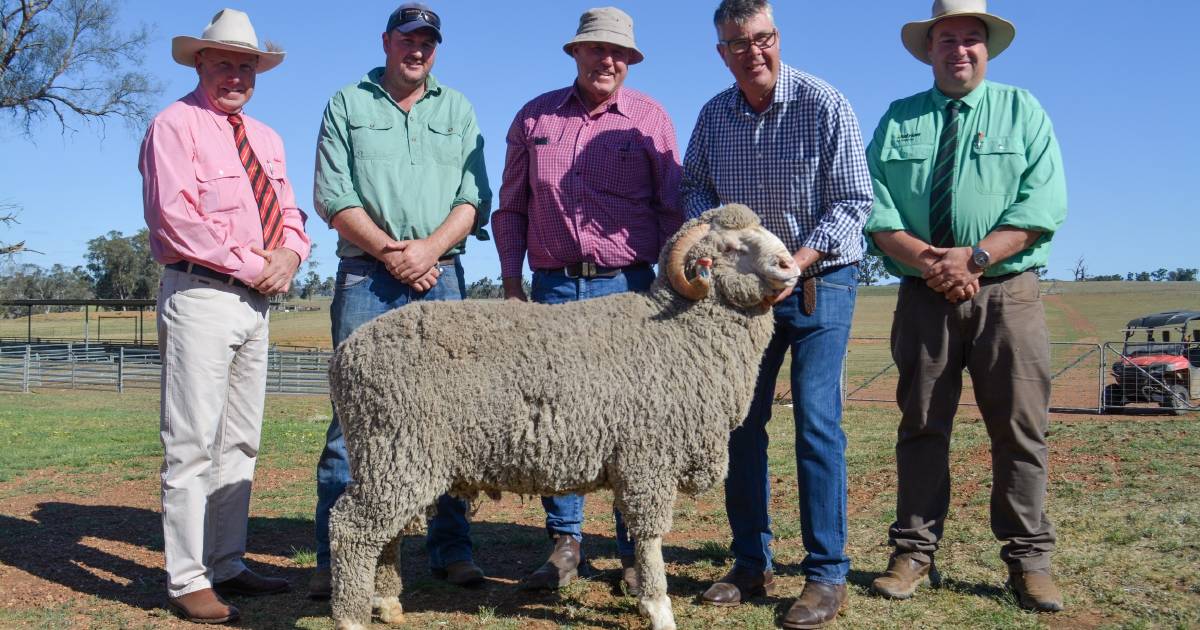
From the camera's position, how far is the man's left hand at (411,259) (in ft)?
17.3

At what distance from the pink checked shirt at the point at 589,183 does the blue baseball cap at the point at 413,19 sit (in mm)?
832

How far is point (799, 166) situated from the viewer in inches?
197

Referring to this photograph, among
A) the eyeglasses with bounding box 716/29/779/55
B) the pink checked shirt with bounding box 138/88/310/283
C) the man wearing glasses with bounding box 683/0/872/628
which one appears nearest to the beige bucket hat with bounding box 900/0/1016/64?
the man wearing glasses with bounding box 683/0/872/628

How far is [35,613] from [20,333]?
84934 millimetres

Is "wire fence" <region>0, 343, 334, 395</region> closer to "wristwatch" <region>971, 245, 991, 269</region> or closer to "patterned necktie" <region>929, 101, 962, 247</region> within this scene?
"patterned necktie" <region>929, 101, 962, 247</region>

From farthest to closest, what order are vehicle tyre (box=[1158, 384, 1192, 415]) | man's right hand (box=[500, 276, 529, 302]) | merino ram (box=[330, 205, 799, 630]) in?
vehicle tyre (box=[1158, 384, 1192, 415])
man's right hand (box=[500, 276, 529, 302])
merino ram (box=[330, 205, 799, 630])

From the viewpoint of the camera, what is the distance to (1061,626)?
4707mm

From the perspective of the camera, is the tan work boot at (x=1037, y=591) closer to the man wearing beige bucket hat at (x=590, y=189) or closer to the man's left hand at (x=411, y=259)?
the man wearing beige bucket hat at (x=590, y=189)

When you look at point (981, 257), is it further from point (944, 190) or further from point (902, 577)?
point (902, 577)

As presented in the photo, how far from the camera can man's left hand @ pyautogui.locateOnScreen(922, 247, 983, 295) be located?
4.97 meters

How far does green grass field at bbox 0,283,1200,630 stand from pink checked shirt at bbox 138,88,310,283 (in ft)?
6.93

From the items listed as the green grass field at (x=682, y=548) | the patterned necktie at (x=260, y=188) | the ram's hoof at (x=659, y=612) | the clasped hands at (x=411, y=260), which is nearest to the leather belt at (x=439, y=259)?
the clasped hands at (x=411, y=260)

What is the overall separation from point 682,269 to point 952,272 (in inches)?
62.8

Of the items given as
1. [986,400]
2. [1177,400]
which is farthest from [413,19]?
[1177,400]
